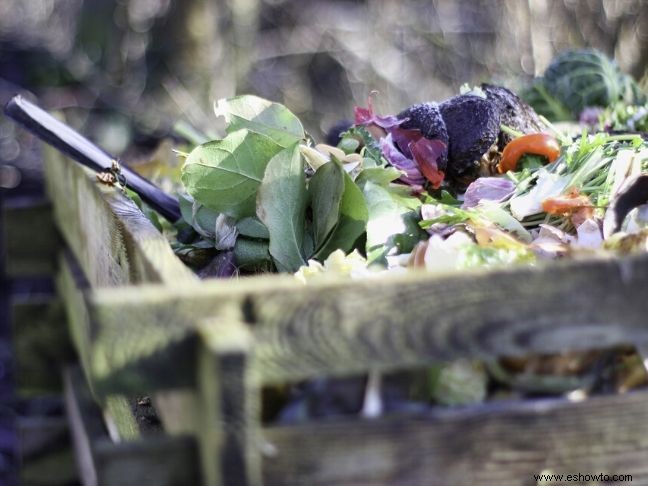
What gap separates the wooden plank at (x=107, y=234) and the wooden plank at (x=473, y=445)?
0.27 meters

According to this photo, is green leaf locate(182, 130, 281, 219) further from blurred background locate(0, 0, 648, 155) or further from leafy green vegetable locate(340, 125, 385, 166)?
blurred background locate(0, 0, 648, 155)

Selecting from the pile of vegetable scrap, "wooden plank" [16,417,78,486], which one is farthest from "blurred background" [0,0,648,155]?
the pile of vegetable scrap

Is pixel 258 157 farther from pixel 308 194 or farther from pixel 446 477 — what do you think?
pixel 446 477

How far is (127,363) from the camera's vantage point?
927 mm

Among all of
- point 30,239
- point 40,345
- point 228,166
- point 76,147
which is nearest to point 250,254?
point 228,166

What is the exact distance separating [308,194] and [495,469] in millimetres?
662

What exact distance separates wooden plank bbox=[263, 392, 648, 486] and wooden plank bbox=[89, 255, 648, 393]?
80 millimetres

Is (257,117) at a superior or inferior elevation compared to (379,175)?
superior

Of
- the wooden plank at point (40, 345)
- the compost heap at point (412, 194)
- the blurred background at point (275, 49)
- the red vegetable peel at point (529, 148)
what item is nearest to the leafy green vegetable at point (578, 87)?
the compost heap at point (412, 194)

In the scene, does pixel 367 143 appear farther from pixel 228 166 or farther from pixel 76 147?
pixel 76 147

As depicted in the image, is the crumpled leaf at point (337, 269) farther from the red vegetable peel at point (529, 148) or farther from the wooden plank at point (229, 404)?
the red vegetable peel at point (529, 148)

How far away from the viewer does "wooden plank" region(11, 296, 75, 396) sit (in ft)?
7.14

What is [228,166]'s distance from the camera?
1516mm

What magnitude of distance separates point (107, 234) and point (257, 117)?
0.37m
